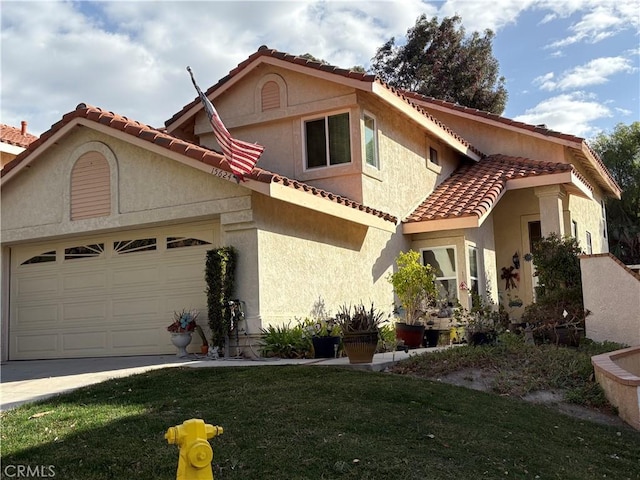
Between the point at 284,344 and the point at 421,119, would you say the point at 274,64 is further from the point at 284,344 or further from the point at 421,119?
the point at 284,344

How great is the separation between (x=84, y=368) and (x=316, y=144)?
641 cm

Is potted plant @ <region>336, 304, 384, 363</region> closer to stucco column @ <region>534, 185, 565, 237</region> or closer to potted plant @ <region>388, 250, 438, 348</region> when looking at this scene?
potted plant @ <region>388, 250, 438, 348</region>

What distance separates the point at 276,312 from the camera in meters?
11.3

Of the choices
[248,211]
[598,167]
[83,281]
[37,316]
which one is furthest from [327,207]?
[598,167]

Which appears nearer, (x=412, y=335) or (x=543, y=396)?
(x=543, y=396)

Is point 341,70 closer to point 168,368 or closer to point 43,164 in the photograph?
point 43,164

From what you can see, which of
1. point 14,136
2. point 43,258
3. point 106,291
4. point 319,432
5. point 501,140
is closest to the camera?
point 319,432

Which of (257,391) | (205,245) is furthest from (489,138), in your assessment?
(257,391)

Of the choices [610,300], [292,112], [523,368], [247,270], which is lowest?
[523,368]

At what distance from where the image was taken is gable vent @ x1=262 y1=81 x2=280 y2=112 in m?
14.4

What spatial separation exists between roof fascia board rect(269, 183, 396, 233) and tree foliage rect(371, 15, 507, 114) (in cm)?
1799

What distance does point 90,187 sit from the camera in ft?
41.2

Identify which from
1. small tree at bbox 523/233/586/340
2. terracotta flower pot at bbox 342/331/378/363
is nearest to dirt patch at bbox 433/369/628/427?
terracotta flower pot at bbox 342/331/378/363

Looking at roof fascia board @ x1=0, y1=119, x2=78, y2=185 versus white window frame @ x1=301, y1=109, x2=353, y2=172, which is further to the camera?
white window frame @ x1=301, y1=109, x2=353, y2=172
